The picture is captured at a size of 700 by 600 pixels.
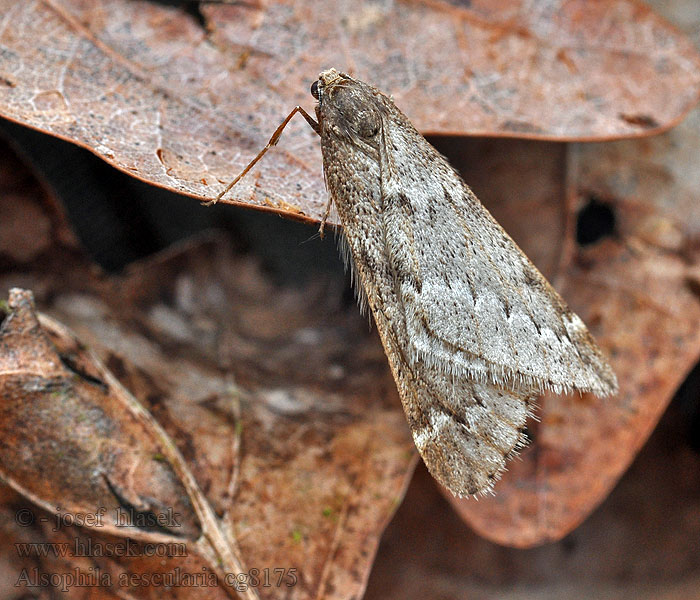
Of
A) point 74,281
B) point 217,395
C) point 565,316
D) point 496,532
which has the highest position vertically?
point 565,316

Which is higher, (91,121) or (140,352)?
(91,121)

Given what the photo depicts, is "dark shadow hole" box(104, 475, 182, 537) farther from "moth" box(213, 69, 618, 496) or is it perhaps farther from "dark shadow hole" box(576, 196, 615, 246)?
"dark shadow hole" box(576, 196, 615, 246)

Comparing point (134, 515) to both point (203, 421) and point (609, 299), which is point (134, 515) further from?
point (609, 299)

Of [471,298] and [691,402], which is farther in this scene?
[691,402]

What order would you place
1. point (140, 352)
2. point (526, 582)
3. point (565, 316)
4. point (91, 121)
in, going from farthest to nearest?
point (526, 582)
point (140, 352)
point (565, 316)
point (91, 121)

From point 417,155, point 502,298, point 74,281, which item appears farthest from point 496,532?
point 74,281

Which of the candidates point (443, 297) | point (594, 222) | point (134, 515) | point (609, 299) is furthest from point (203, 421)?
point (594, 222)

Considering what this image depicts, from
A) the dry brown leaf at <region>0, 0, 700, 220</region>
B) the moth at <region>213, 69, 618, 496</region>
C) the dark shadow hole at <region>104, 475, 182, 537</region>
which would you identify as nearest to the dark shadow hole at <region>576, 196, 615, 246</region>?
the dry brown leaf at <region>0, 0, 700, 220</region>

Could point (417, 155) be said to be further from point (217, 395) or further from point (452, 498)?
point (452, 498)
